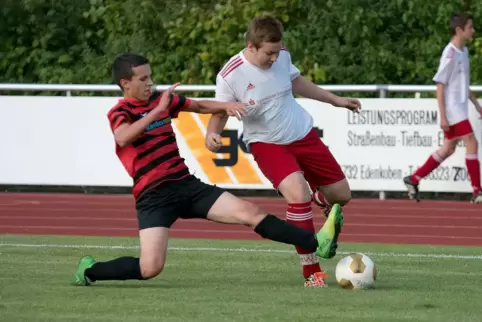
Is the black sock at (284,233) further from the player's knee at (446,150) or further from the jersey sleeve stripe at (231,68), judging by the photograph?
the player's knee at (446,150)

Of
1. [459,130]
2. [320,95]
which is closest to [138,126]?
[320,95]

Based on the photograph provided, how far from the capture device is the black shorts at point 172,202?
28.9 feet

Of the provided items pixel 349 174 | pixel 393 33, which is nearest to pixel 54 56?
pixel 393 33

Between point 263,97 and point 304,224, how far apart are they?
0.93 m

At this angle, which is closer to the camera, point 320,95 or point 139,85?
point 139,85

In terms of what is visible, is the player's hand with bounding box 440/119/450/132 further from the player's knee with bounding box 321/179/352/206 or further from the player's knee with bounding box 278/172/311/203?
the player's knee with bounding box 278/172/311/203

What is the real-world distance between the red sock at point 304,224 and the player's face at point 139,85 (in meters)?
1.23

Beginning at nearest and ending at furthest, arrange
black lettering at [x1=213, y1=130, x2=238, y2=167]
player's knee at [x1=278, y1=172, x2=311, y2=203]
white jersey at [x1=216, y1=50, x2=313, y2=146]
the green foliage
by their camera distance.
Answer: player's knee at [x1=278, y1=172, x2=311, y2=203], white jersey at [x1=216, y1=50, x2=313, y2=146], black lettering at [x1=213, y1=130, x2=238, y2=167], the green foliage

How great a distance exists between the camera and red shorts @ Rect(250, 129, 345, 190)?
916cm

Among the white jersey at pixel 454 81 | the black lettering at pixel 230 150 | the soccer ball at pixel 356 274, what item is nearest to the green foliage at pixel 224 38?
the black lettering at pixel 230 150

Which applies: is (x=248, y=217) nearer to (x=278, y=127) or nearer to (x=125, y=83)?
(x=278, y=127)

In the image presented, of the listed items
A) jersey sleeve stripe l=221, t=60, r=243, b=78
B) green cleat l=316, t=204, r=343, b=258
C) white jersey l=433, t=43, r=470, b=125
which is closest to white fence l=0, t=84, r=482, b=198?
white jersey l=433, t=43, r=470, b=125

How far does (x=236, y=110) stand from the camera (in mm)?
8734

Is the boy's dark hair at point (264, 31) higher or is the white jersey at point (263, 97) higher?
the boy's dark hair at point (264, 31)
